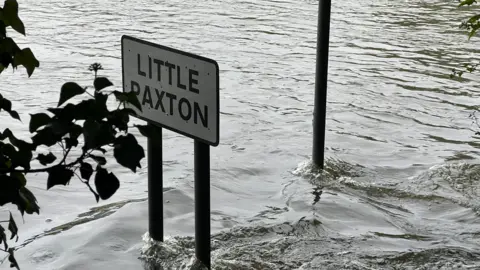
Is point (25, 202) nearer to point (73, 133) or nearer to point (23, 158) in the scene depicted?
point (23, 158)

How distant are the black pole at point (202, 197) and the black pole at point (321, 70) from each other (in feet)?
6.51

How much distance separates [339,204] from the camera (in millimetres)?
5789

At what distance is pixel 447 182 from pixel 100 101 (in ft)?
15.6

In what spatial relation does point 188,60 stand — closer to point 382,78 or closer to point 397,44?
point 382,78

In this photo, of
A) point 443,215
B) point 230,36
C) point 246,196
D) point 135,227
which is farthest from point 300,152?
point 230,36

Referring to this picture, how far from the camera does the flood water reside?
16.5 ft

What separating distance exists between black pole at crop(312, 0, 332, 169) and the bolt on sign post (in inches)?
77.8

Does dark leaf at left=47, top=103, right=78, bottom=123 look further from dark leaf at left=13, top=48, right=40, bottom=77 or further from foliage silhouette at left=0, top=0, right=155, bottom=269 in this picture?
dark leaf at left=13, top=48, right=40, bottom=77

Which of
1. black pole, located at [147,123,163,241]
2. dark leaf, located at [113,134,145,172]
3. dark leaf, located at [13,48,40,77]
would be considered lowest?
black pole, located at [147,123,163,241]

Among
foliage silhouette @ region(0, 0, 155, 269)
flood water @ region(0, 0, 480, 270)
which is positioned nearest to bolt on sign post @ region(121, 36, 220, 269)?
flood water @ region(0, 0, 480, 270)

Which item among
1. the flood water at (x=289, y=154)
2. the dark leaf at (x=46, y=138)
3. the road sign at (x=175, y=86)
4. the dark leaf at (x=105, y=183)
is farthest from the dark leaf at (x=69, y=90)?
the flood water at (x=289, y=154)

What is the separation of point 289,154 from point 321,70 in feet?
4.14

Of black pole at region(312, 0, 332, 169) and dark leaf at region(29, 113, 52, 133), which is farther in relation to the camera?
black pole at region(312, 0, 332, 169)

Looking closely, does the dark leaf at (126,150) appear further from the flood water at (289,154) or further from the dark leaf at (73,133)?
the flood water at (289,154)
